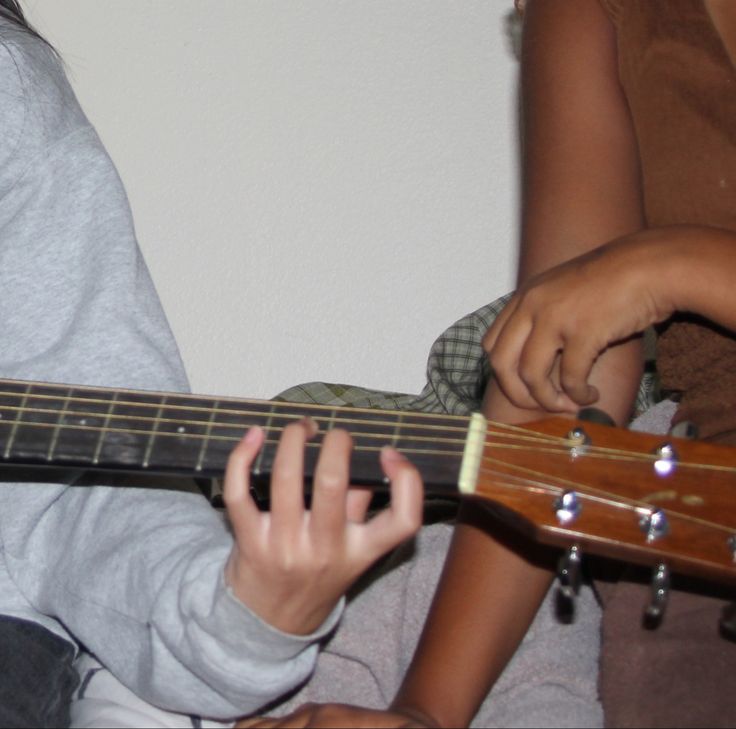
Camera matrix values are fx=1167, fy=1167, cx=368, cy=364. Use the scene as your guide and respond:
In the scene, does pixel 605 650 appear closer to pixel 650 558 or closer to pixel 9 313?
pixel 650 558

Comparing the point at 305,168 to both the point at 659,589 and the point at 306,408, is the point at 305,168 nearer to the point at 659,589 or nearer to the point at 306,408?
the point at 306,408

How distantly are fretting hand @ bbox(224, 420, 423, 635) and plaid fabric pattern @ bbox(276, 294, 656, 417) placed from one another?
385 mm

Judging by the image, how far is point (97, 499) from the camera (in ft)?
2.80

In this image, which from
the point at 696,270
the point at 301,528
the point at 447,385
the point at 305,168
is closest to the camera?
the point at 301,528

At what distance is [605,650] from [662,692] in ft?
0.18

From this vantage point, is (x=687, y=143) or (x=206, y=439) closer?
(x=206, y=439)

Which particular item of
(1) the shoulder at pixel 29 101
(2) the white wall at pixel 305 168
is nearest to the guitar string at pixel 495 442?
(1) the shoulder at pixel 29 101

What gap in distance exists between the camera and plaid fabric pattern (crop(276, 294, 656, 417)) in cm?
108

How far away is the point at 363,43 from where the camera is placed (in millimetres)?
1498

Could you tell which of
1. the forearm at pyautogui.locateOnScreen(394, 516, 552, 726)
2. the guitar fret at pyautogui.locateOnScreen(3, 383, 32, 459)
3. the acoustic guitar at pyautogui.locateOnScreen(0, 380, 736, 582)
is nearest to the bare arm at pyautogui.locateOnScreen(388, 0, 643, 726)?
the forearm at pyautogui.locateOnScreen(394, 516, 552, 726)

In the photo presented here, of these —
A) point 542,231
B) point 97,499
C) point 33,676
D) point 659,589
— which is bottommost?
point 33,676

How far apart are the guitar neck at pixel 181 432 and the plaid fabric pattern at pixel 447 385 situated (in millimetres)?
311

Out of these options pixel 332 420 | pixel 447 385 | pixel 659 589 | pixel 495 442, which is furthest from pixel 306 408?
pixel 447 385

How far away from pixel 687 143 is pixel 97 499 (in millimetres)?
513
